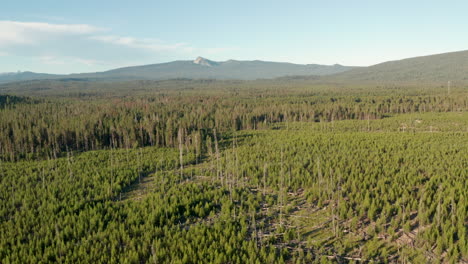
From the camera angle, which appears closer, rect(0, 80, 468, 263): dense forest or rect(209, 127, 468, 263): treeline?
rect(0, 80, 468, 263): dense forest

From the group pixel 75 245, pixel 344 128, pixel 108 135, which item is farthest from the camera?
pixel 344 128

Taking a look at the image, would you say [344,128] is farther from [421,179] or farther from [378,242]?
[378,242]

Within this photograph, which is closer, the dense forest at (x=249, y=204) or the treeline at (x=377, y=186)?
the dense forest at (x=249, y=204)

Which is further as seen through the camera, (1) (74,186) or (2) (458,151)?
(2) (458,151)

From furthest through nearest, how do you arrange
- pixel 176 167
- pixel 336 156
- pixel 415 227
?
pixel 176 167 → pixel 336 156 → pixel 415 227

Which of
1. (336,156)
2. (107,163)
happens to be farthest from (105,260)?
(336,156)

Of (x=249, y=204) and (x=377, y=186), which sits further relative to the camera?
(x=377, y=186)

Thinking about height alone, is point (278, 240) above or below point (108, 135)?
below

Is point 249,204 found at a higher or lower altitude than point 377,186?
lower

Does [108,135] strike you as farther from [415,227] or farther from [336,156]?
[415,227]

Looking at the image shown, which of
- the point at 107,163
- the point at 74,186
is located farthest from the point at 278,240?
the point at 107,163
